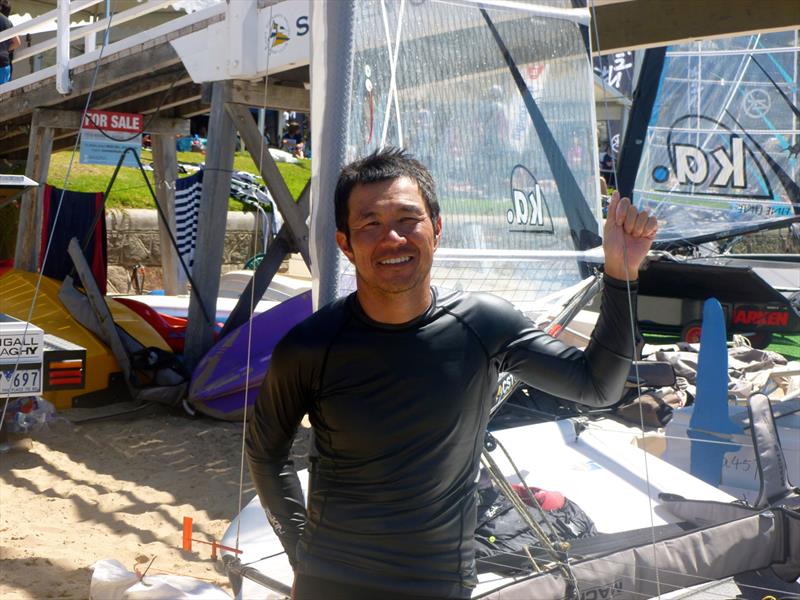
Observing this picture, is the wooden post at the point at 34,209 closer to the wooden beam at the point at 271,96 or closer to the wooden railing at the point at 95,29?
the wooden railing at the point at 95,29

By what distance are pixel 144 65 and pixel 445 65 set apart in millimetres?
4603

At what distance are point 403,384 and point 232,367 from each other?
17.4 ft

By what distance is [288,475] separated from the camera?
219 centimetres

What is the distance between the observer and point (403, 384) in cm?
190

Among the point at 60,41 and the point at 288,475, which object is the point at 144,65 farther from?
the point at 288,475

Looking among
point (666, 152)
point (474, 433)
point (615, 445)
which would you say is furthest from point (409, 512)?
point (666, 152)

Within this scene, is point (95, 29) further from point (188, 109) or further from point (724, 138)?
point (724, 138)

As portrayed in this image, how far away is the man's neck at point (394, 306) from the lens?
193 cm

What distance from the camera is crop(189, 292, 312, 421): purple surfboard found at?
275 inches

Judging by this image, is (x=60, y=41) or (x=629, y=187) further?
(x=629, y=187)

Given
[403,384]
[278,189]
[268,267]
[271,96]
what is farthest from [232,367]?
[403,384]

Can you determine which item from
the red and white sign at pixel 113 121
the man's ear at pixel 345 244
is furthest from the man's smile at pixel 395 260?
the red and white sign at pixel 113 121

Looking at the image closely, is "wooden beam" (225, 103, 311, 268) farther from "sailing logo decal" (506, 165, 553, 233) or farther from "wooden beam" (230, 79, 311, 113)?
"sailing logo decal" (506, 165, 553, 233)

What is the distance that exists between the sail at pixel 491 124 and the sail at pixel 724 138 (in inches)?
266
